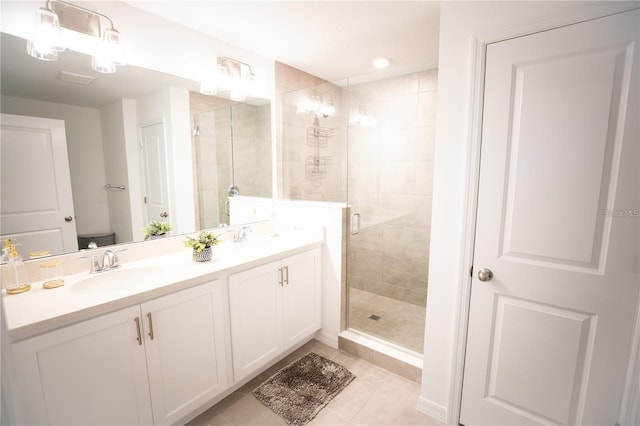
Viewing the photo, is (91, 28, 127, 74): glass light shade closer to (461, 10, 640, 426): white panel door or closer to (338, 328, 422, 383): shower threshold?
(461, 10, 640, 426): white panel door

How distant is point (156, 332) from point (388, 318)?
2.00m

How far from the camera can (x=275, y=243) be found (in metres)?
2.35

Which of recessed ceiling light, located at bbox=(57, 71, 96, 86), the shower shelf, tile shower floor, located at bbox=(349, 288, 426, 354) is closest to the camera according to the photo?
recessed ceiling light, located at bbox=(57, 71, 96, 86)

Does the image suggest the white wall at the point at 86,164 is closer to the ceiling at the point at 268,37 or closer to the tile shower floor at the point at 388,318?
the ceiling at the point at 268,37

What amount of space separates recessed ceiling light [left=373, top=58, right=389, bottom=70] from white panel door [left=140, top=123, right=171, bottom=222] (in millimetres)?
1899

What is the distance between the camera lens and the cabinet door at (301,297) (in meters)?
2.21

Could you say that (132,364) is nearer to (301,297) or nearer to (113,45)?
(301,297)

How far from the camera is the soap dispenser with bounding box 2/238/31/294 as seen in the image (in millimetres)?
1396

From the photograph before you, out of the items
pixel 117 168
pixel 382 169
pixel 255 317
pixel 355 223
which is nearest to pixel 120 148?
pixel 117 168

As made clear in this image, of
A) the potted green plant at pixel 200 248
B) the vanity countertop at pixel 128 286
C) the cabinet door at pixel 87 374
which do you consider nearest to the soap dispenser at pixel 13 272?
the vanity countertop at pixel 128 286

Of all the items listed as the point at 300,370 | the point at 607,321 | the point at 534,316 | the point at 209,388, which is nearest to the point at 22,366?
the point at 209,388

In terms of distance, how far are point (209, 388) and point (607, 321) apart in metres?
2.02

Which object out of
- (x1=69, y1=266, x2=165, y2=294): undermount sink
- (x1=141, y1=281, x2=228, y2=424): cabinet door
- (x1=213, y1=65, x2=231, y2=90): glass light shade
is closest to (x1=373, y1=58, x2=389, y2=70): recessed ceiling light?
(x1=213, y1=65, x2=231, y2=90): glass light shade

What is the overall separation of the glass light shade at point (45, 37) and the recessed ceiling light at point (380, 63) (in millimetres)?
2220
